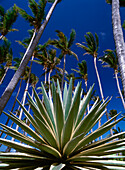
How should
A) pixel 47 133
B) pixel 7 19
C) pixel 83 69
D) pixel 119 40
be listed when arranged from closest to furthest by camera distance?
pixel 47 133 < pixel 119 40 < pixel 7 19 < pixel 83 69

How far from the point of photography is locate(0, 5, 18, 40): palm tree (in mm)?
9289

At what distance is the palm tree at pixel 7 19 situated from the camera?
9.29 meters

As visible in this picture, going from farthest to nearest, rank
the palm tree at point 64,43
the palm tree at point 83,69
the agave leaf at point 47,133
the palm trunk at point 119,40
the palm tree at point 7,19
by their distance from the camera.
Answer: the palm tree at point 83,69 < the palm tree at point 64,43 < the palm tree at point 7,19 < the palm trunk at point 119,40 < the agave leaf at point 47,133

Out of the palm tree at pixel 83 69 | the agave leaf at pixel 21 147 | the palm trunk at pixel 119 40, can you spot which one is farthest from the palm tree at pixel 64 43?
the agave leaf at pixel 21 147

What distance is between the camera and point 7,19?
9320 mm

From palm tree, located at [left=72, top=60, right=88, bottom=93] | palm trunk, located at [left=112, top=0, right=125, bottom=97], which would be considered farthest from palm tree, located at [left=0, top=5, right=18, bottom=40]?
palm tree, located at [left=72, top=60, right=88, bottom=93]

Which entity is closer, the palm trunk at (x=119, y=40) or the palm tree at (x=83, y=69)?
the palm trunk at (x=119, y=40)

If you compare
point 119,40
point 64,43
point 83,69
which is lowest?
point 119,40

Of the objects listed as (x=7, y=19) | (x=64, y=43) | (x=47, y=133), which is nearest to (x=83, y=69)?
(x=64, y=43)

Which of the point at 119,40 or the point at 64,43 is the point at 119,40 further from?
the point at 64,43

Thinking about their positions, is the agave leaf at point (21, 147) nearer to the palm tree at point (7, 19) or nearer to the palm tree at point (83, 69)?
the palm tree at point (7, 19)

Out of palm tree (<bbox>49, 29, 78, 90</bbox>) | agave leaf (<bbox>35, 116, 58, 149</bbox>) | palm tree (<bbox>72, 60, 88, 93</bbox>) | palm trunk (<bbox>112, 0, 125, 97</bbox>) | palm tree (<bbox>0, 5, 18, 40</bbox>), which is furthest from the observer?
palm tree (<bbox>72, 60, 88, 93</bbox>)

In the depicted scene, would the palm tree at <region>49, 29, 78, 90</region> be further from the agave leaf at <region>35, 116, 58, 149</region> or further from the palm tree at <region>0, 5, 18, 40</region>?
the agave leaf at <region>35, 116, 58, 149</region>

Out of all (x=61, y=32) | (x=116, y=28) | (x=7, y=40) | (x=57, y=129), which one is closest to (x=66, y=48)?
(x=61, y=32)
